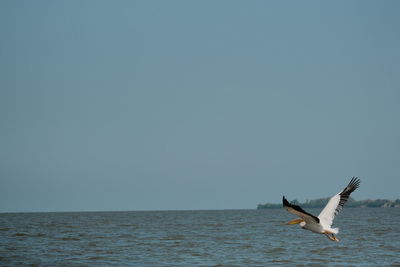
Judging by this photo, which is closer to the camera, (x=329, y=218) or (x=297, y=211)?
(x=297, y=211)

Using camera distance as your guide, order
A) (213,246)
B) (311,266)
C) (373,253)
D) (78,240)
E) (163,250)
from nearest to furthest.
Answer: (311,266), (373,253), (163,250), (213,246), (78,240)

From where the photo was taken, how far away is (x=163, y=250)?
1315 inches

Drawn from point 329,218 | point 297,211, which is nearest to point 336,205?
point 329,218

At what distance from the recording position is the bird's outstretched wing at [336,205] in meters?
21.5

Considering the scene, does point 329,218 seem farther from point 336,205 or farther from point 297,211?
point 297,211

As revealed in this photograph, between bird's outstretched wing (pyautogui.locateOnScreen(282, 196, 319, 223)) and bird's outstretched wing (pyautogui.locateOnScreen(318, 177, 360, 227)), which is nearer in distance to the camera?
bird's outstretched wing (pyautogui.locateOnScreen(282, 196, 319, 223))

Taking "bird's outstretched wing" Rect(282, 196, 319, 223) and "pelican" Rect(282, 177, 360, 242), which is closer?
"bird's outstretched wing" Rect(282, 196, 319, 223)

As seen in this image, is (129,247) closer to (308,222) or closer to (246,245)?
(246,245)

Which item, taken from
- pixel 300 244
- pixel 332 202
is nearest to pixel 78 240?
pixel 300 244

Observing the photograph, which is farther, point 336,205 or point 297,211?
point 336,205

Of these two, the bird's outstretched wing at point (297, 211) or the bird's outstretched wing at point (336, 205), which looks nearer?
the bird's outstretched wing at point (297, 211)

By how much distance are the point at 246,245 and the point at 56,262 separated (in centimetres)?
1164

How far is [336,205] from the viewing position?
2198cm

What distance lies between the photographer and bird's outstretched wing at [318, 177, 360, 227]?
70.7 ft
